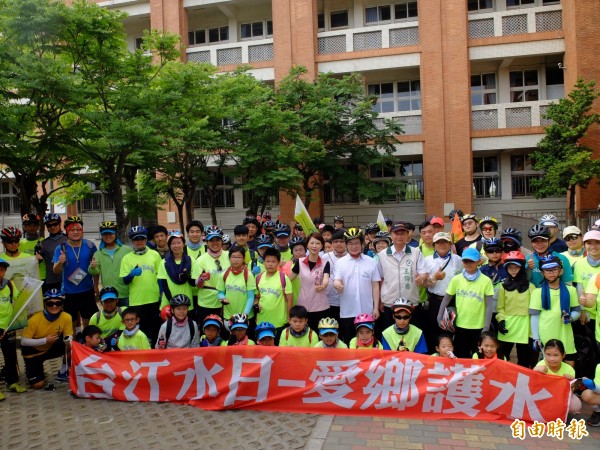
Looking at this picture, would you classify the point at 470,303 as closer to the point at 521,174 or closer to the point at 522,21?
the point at 521,174

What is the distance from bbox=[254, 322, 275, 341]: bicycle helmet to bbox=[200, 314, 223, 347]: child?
0.47 metres

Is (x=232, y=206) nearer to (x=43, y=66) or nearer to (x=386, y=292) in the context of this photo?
(x=43, y=66)

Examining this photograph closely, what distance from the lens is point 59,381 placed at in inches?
245

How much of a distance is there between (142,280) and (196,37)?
19.0m

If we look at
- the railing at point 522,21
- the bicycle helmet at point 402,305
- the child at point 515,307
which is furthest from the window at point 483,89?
the bicycle helmet at point 402,305

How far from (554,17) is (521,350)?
17026 millimetres

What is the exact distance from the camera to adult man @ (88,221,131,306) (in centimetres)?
642

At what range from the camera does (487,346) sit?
5098mm

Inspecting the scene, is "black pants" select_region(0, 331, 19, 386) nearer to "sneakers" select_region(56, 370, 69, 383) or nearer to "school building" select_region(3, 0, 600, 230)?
"sneakers" select_region(56, 370, 69, 383)

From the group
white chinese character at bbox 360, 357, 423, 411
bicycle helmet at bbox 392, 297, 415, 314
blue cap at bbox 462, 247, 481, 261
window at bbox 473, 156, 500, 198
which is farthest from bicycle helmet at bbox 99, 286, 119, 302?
window at bbox 473, 156, 500, 198

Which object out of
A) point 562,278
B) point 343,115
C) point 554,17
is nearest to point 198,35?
point 343,115

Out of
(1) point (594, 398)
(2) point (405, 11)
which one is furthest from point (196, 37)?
(1) point (594, 398)

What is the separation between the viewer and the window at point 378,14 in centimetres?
1991

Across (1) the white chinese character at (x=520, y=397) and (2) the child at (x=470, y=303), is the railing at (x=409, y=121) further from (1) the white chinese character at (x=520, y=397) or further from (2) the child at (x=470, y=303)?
(1) the white chinese character at (x=520, y=397)
